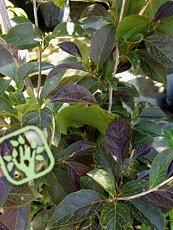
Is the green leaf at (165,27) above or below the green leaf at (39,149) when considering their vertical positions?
above

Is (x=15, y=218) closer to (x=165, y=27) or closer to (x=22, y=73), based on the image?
(x=22, y=73)

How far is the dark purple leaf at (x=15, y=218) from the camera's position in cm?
72

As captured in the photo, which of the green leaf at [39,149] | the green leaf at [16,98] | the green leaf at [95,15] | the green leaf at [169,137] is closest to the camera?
the green leaf at [39,149]

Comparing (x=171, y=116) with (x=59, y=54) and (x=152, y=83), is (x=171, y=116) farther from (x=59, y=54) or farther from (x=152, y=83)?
(x=59, y=54)

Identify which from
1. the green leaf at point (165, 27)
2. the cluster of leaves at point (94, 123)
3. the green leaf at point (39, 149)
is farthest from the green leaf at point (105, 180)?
the green leaf at point (165, 27)

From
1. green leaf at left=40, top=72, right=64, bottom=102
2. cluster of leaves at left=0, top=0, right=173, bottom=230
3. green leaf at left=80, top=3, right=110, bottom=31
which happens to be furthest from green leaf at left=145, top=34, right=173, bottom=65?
green leaf at left=40, top=72, right=64, bottom=102

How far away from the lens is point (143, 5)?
810 mm

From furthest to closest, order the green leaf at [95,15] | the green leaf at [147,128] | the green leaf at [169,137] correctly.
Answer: the green leaf at [169,137] < the green leaf at [147,128] < the green leaf at [95,15]

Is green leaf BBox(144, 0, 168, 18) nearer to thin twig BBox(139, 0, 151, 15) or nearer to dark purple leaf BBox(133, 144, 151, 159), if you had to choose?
thin twig BBox(139, 0, 151, 15)

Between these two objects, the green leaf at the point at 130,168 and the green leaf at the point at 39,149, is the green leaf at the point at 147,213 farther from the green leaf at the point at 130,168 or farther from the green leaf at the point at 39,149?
the green leaf at the point at 39,149

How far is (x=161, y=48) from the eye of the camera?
2.53 ft

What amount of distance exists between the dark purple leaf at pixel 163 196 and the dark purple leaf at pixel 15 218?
23 centimetres

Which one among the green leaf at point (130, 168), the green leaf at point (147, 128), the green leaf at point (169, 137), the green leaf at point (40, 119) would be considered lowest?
the green leaf at point (169, 137)

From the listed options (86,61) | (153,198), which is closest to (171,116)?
(86,61)
